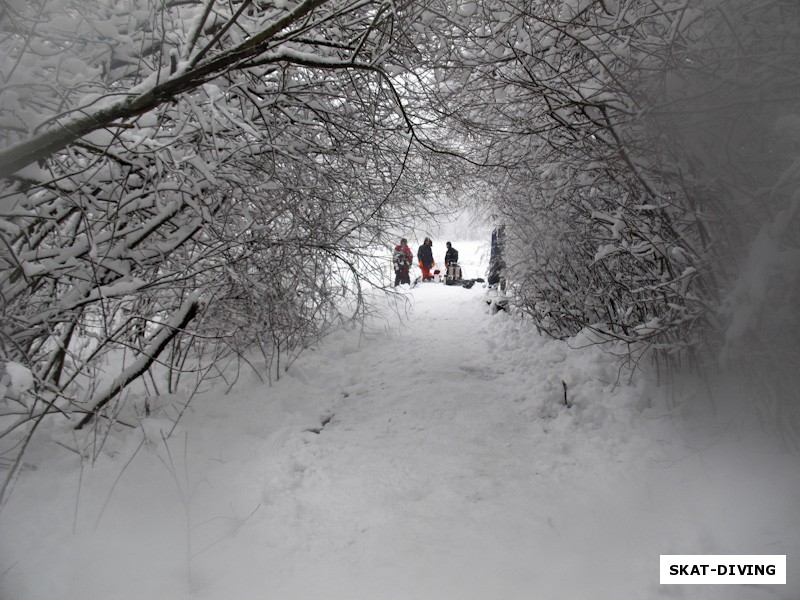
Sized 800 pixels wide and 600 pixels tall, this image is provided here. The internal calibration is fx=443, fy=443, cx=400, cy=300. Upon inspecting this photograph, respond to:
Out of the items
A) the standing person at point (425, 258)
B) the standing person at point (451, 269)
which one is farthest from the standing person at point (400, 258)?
the standing person at point (451, 269)

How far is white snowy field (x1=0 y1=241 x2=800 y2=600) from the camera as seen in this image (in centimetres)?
246

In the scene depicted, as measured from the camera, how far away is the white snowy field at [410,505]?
2455 millimetres

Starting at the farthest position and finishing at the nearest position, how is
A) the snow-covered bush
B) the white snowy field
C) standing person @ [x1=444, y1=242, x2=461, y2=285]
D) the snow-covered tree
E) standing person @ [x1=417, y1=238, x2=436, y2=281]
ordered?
standing person @ [x1=444, y1=242, x2=461, y2=285] → standing person @ [x1=417, y1=238, x2=436, y2=281] → the white snowy field → the snow-covered bush → the snow-covered tree

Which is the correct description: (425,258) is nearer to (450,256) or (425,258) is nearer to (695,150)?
(450,256)

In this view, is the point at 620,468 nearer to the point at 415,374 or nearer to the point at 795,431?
the point at 795,431

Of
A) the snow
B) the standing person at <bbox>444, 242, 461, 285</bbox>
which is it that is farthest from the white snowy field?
the standing person at <bbox>444, 242, 461, 285</bbox>

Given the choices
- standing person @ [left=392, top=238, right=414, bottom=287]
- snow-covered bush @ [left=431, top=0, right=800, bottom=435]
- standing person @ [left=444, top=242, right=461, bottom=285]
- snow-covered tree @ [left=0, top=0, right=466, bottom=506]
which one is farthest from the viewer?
standing person @ [left=444, top=242, right=461, bottom=285]

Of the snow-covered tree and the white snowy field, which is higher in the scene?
the snow-covered tree

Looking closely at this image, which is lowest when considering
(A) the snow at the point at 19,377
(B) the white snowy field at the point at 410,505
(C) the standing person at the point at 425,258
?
(B) the white snowy field at the point at 410,505

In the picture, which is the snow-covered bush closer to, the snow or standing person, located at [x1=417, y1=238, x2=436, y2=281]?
the snow

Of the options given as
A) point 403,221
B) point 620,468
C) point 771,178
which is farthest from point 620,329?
point 403,221

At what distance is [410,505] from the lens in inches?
124

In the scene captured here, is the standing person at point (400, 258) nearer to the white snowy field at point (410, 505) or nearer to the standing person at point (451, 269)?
the white snowy field at point (410, 505)

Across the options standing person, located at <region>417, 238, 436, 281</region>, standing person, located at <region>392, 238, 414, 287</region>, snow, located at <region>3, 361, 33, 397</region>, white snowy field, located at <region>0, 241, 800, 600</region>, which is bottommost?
white snowy field, located at <region>0, 241, 800, 600</region>
